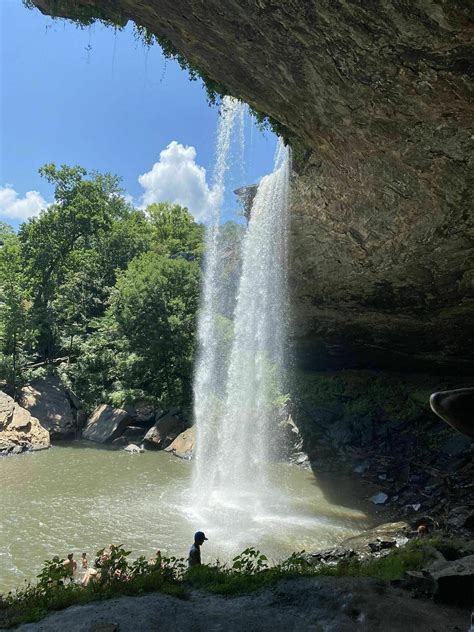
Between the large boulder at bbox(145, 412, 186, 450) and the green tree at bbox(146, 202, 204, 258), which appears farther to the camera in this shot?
the green tree at bbox(146, 202, 204, 258)

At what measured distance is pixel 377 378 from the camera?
22516 millimetres

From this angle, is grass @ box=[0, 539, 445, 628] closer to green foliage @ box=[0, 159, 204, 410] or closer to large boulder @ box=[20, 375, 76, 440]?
green foliage @ box=[0, 159, 204, 410]

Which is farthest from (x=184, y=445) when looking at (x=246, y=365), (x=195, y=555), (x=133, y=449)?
(x=195, y=555)

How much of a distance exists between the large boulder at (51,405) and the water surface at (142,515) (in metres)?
4.76

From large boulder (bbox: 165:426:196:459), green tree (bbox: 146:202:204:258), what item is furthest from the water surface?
green tree (bbox: 146:202:204:258)

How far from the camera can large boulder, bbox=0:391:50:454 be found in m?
20.9

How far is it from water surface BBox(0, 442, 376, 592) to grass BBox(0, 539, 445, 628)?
338 cm

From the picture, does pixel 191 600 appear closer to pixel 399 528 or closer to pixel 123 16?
pixel 399 528

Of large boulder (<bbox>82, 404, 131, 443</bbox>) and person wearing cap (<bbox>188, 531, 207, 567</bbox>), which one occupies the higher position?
large boulder (<bbox>82, 404, 131, 443</bbox>)

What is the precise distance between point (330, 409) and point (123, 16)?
17847 millimetres

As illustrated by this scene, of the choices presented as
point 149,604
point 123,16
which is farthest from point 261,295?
point 149,604

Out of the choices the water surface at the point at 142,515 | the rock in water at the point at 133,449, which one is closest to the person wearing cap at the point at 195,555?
the water surface at the point at 142,515

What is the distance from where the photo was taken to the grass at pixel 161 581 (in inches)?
227

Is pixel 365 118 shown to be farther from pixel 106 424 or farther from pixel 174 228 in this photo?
pixel 174 228
